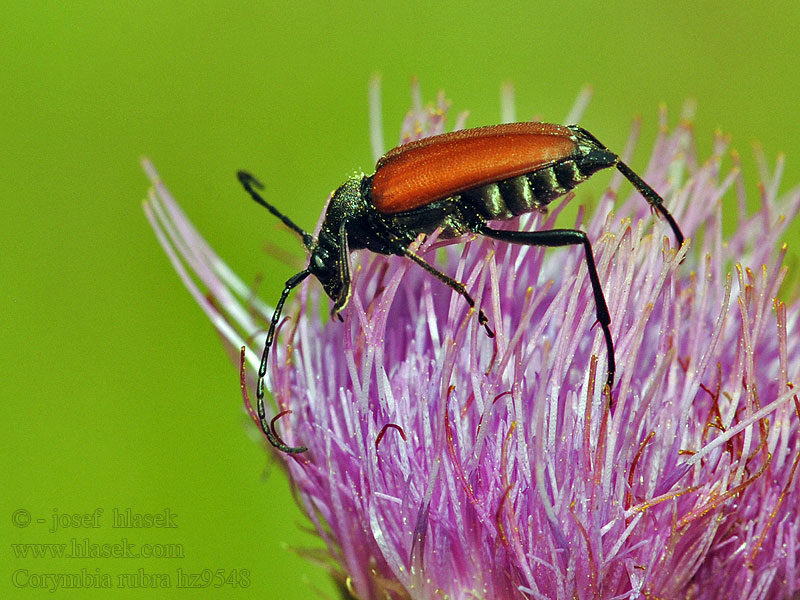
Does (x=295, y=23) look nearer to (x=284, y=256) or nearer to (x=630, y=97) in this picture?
(x=630, y=97)

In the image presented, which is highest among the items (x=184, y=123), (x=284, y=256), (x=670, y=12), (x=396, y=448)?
(x=670, y=12)

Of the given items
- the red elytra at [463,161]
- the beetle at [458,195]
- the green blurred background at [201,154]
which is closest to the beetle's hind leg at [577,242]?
the beetle at [458,195]

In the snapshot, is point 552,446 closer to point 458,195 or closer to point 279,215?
point 458,195

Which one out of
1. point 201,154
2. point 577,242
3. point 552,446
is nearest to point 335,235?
point 577,242

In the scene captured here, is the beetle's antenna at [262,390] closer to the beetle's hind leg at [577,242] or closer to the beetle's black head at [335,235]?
the beetle's black head at [335,235]

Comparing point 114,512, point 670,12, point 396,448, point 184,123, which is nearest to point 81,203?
point 184,123

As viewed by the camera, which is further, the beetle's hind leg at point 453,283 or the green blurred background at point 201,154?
the green blurred background at point 201,154

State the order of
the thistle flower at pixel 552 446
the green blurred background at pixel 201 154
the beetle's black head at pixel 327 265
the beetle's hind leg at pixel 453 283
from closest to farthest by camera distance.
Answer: the thistle flower at pixel 552 446, the beetle's hind leg at pixel 453 283, the beetle's black head at pixel 327 265, the green blurred background at pixel 201 154
